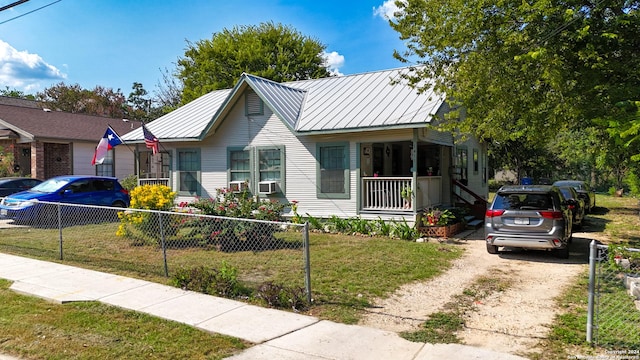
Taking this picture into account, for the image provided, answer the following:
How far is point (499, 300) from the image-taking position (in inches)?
277

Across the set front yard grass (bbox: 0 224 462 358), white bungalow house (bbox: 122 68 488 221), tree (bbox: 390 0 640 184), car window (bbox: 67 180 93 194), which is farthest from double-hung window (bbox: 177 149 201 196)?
tree (bbox: 390 0 640 184)

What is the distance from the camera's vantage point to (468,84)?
10414mm

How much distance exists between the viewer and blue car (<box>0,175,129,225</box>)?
12250 millimetres

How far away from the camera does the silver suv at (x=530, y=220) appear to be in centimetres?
971

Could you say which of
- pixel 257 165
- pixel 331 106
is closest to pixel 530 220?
pixel 331 106

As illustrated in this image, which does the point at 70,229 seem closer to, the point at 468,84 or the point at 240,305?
the point at 240,305

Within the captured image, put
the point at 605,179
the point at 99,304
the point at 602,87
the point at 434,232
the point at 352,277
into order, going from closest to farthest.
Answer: the point at 99,304
the point at 352,277
the point at 602,87
the point at 434,232
the point at 605,179

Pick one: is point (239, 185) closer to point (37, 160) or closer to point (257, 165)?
point (257, 165)

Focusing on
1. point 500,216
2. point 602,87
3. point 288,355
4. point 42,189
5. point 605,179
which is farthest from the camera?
point 605,179

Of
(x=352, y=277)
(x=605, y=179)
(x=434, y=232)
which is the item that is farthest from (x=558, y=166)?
(x=352, y=277)

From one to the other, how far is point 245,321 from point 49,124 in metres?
24.2

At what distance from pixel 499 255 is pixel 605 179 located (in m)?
31.3

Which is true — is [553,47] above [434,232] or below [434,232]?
above

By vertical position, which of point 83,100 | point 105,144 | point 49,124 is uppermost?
point 83,100
